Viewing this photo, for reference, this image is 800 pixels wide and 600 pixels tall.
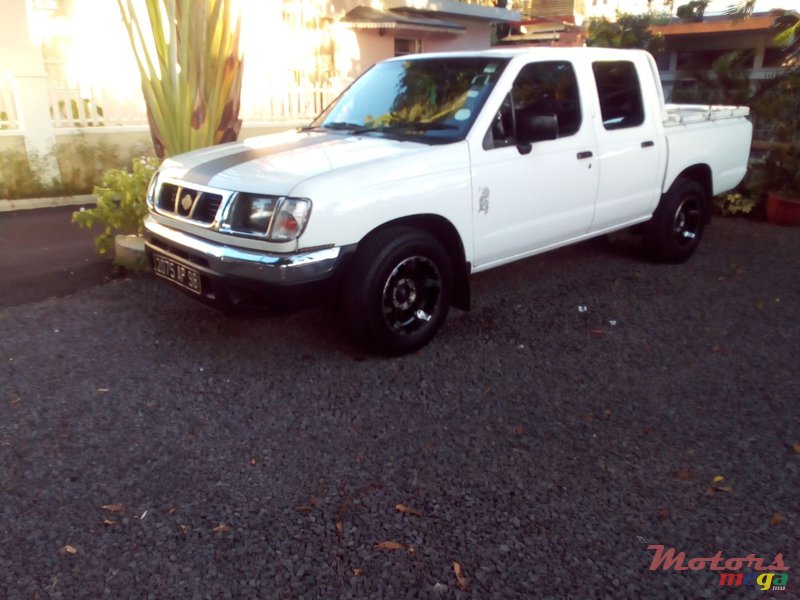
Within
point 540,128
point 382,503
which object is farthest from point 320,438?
point 540,128

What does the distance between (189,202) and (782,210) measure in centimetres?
716

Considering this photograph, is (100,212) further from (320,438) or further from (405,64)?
(320,438)

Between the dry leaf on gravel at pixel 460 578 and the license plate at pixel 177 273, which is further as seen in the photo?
the license plate at pixel 177 273

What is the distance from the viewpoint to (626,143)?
17.6 ft

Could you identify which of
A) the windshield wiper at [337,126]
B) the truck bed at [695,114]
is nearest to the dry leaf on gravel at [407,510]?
the windshield wiper at [337,126]

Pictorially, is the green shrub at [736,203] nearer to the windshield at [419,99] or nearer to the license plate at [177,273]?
the windshield at [419,99]

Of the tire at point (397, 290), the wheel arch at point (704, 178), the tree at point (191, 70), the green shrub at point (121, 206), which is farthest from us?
the wheel arch at point (704, 178)

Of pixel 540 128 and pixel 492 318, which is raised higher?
pixel 540 128

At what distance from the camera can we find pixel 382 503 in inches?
115

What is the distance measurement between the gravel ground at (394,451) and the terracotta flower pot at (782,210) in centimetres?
340

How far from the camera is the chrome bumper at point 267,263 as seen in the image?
3654 millimetres

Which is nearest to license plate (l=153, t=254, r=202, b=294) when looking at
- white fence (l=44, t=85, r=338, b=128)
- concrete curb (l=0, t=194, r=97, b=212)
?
concrete curb (l=0, t=194, r=97, b=212)

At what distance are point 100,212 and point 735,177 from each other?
19.8ft

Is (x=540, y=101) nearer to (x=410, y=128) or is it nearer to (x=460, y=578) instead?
(x=410, y=128)
